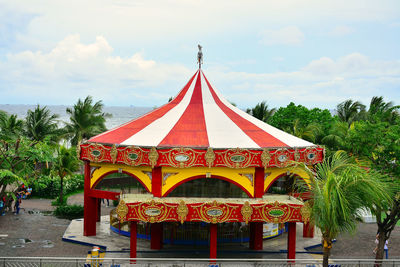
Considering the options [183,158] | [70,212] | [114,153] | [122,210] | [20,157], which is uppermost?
[114,153]

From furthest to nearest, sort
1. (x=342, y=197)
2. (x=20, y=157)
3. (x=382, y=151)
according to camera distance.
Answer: (x=20, y=157) → (x=382, y=151) → (x=342, y=197)

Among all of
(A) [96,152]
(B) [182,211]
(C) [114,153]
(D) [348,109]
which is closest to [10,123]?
(A) [96,152]

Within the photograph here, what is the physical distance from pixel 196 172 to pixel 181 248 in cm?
504

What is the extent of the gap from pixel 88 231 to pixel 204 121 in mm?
9776

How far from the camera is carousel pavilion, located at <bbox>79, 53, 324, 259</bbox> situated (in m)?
20.4

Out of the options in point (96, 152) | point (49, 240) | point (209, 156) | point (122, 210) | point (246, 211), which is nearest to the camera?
point (122, 210)

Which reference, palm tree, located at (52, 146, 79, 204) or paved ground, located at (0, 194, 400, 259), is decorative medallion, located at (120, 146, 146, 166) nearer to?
paved ground, located at (0, 194, 400, 259)

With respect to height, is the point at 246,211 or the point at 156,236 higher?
the point at 246,211

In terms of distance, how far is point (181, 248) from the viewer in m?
23.9

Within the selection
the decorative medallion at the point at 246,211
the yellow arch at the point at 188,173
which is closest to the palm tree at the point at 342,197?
the decorative medallion at the point at 246,211

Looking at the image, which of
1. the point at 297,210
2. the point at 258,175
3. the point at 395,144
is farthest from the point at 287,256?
the point at 395,144

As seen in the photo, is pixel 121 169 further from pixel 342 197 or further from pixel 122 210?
pixel 342 197

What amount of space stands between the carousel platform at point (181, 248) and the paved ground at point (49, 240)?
279mm

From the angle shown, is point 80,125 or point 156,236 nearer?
point 156,236
